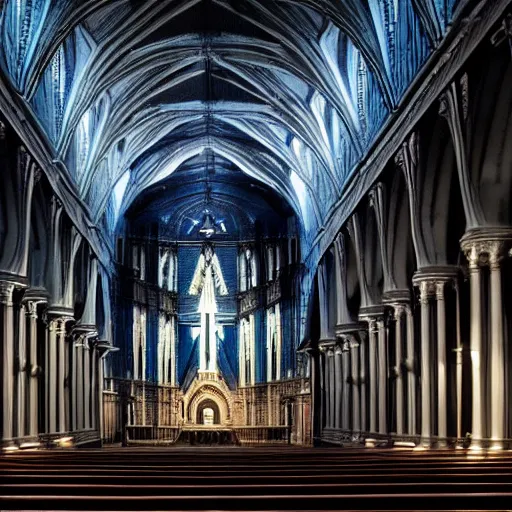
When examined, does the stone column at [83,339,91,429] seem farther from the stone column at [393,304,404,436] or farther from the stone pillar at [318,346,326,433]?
the stone column at [393,304,404,436]

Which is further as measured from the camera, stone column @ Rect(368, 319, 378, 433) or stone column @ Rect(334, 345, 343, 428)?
stone column @ Rect(334, 345, 343, 428)

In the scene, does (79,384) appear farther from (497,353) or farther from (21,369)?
(497,353)

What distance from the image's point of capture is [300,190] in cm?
4466

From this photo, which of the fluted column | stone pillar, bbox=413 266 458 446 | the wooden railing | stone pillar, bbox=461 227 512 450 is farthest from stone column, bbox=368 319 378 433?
the wooden railing

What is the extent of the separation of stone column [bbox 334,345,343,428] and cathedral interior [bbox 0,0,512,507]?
17 centimetres

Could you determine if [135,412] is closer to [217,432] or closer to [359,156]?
[217,432]

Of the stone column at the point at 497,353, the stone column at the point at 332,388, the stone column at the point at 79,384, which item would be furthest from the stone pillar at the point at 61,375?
the stone column at the point at 497,353

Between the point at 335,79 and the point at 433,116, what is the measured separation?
924 centimetres

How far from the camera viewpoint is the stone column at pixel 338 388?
36344 millimetres

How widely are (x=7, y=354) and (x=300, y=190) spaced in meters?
22.9

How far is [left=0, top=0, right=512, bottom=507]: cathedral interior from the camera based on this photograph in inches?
750

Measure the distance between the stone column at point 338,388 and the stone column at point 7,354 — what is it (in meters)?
14.8

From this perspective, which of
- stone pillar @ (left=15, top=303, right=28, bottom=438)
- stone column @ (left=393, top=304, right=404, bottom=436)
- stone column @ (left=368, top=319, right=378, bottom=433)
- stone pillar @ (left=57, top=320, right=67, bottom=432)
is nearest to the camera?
stone pillar @ (left=15, top=303, right=28, bottom=438)

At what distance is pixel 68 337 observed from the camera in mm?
34562
